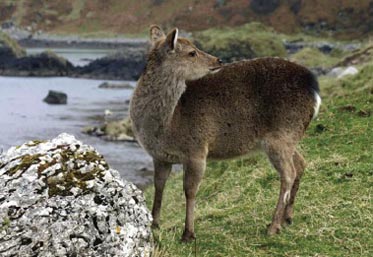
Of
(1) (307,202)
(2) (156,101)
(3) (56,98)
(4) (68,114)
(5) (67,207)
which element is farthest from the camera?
(3) (56,98)

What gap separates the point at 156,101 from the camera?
8.24m

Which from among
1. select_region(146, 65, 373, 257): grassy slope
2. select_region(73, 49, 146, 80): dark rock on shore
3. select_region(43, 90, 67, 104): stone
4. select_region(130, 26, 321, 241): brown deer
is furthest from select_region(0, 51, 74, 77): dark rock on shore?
select_region(130, 26, 321, 241): brown deer

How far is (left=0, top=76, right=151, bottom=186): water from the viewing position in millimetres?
31094

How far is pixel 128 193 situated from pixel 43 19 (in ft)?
545

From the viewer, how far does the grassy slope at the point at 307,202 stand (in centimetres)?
779

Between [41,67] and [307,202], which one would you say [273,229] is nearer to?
[307,202]

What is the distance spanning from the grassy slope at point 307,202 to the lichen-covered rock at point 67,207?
3.22ft

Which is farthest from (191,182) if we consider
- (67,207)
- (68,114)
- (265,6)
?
(265,6)

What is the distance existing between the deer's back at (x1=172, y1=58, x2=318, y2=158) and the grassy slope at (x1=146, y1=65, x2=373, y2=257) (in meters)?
1.14

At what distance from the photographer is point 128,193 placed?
636cm

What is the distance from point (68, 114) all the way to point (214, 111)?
39114mm

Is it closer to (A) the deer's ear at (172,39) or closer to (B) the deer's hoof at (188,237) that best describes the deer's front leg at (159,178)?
(B) the deer's hoof at (188,237)

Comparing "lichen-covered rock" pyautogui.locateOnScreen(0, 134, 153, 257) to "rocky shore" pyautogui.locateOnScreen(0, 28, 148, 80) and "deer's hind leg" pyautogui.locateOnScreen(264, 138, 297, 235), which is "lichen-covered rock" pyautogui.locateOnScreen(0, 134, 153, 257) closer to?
"deer's hind leg" pyautogui.locateOnScreen(264, 138, 297, 235)

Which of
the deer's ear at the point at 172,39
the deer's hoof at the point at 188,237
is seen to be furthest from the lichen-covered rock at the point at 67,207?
the deer's ear at the point at 172,39
